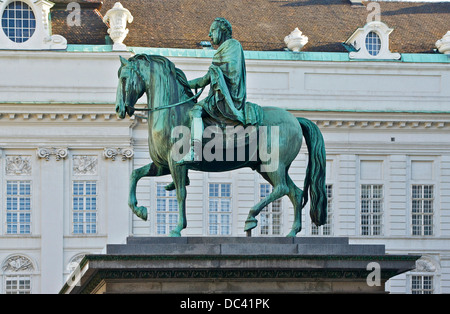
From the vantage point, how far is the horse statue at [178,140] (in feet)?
74.8

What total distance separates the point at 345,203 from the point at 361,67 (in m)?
4.75

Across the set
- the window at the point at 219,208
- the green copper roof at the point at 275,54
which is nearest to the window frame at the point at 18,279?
the window at the point at 219,208

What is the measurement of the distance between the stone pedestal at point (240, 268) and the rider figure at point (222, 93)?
175cm

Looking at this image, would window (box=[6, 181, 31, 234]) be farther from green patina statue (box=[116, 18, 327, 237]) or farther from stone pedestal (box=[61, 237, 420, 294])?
stone pedestal (box=[61, 237, 420, 294])

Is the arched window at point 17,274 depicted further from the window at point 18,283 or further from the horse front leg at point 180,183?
the horse front leg at point 180,183

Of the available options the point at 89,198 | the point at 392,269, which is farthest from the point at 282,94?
the point at 392,269

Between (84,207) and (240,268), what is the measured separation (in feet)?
103

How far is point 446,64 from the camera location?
5462 cm

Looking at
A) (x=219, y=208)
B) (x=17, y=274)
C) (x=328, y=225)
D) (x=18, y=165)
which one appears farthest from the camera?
(x=328, y=225)

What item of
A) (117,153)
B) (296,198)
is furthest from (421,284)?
(296,198)

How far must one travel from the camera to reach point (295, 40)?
176 feet

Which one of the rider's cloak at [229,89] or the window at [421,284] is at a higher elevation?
the rider's cloak at [229,89]

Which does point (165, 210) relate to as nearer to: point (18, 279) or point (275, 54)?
point (18, 279)
